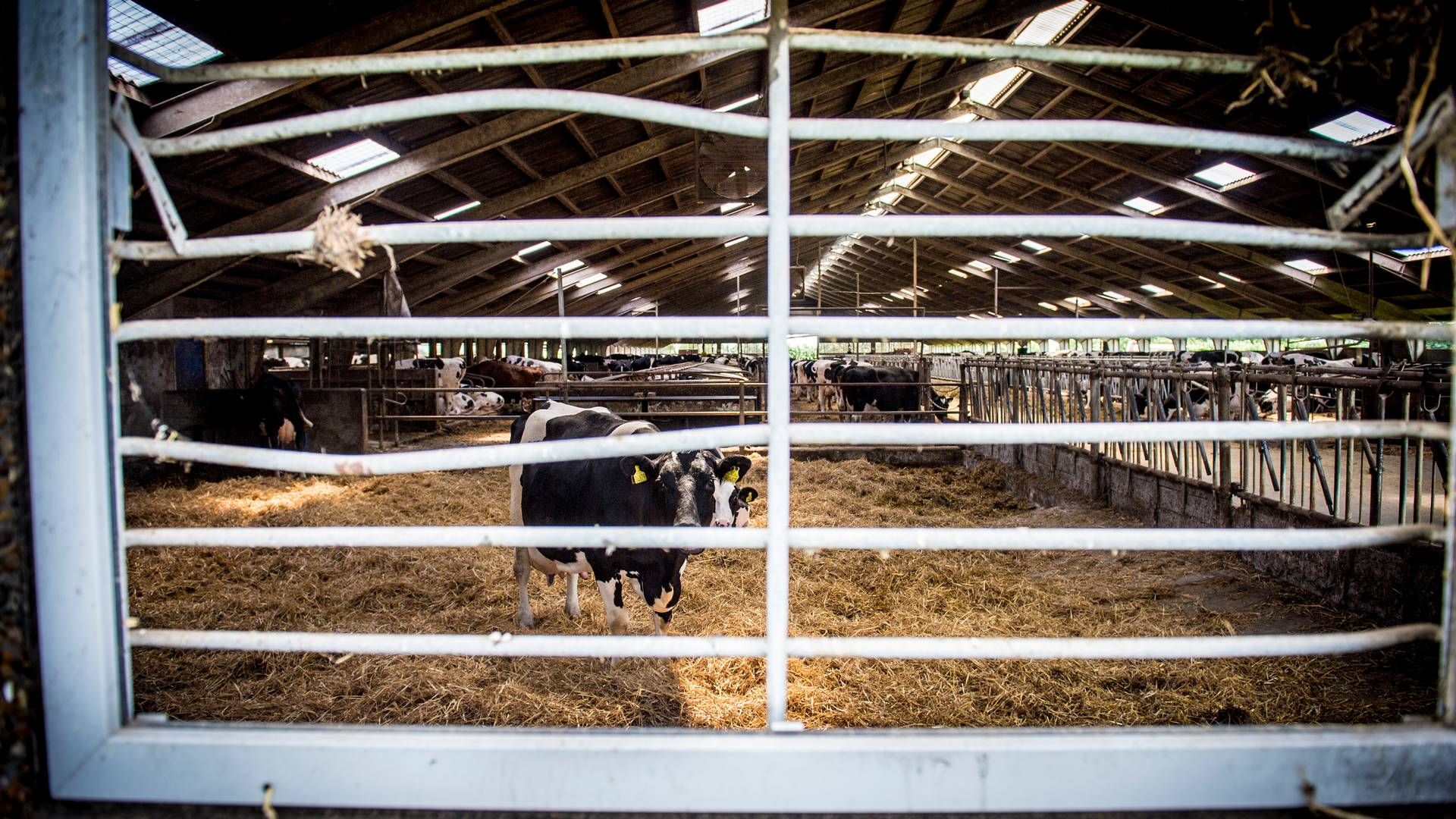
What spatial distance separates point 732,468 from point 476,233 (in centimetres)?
252

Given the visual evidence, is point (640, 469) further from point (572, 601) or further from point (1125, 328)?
point (1125, 328)

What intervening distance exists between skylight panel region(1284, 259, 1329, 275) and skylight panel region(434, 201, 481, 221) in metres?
17.8

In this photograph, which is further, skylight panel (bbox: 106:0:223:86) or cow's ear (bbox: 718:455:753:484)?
skylight panel (bbox: 106:0:223:86)

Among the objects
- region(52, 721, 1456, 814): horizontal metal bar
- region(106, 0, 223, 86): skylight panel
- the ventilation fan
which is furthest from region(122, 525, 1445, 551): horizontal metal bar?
the ventilation fan

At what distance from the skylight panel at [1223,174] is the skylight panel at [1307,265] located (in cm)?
511

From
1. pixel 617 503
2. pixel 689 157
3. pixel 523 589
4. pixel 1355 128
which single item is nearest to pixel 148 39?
pixel 523 589

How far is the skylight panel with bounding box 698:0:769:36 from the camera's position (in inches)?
290

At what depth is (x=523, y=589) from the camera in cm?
416

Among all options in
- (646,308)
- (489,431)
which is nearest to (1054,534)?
(489,431)

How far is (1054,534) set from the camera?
4.19 ft

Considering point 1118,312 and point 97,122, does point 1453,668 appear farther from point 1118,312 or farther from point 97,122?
point 1118,312

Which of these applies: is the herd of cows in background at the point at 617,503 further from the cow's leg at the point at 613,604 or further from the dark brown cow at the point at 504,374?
the dark brown cow at the point at 504,374

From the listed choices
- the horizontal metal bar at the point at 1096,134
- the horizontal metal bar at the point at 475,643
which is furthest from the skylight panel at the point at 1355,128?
the horizontal metal bar at the point at 475,643

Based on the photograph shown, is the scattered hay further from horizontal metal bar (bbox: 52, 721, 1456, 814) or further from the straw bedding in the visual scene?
the straw bedding
